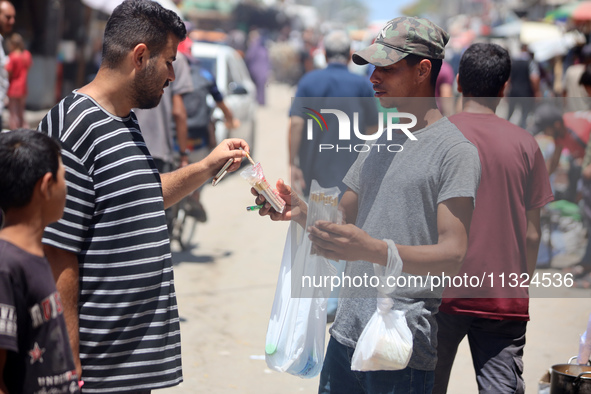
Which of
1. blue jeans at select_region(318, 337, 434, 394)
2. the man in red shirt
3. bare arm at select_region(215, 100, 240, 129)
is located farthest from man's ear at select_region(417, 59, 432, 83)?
bare arm at select_region(215, 100, 240, 129)

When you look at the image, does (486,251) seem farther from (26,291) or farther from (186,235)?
(186,235)

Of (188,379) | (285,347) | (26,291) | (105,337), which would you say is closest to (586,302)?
(188,379)

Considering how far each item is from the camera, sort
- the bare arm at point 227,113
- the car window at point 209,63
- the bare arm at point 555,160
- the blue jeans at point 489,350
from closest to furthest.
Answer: the blue jeans at point 489,350
the bare arm at point 555,160
the bare arm at point 227,113
the car window at point 209,63

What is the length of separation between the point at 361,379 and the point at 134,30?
58.7 inches

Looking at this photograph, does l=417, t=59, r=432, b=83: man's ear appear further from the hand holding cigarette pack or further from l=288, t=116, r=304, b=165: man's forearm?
l=288, t=116, r=304, b=165: man's forearm

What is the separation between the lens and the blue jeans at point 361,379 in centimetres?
281

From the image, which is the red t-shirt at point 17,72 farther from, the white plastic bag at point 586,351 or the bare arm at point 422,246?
the bare arm at point 422,246

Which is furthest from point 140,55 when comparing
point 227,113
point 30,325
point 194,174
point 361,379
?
point 227,113

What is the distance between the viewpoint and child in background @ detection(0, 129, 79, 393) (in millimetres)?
2094

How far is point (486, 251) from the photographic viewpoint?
3.42m

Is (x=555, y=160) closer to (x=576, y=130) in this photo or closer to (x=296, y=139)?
(x=576, y=130)

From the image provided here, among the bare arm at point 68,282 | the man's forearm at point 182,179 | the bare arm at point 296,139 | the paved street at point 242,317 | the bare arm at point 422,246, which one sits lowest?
the paved street at point 242,317

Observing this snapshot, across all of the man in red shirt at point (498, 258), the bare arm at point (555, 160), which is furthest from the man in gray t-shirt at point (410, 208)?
the bare arm at point (555, 160)

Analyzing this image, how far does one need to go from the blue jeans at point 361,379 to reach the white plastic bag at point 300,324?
73 millimetres
